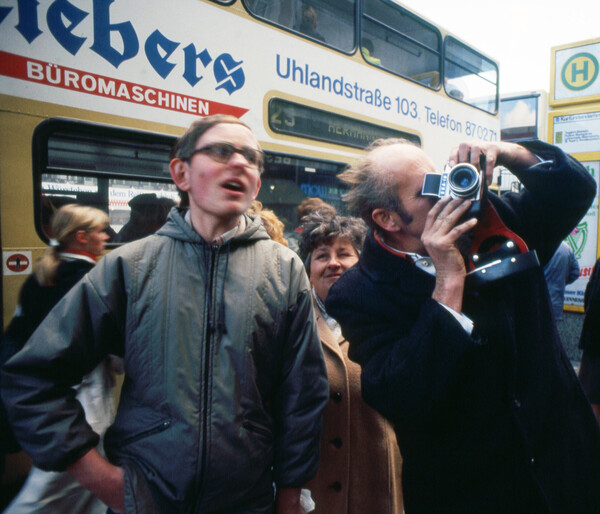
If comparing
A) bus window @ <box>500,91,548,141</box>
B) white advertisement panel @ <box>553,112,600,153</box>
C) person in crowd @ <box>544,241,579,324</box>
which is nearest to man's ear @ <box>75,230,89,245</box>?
person in crowd @ <box>544,241,579,324</box>

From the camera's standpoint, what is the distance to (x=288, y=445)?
4.27 feet

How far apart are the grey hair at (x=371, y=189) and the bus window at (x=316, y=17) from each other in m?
2.29

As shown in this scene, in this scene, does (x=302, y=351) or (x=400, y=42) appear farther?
(x=400, y=42)

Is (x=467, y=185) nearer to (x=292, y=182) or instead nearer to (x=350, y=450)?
(x=350, y=450)

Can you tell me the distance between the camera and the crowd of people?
1.16m

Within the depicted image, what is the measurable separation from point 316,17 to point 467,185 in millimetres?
3058

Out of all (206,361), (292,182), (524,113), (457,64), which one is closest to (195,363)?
(206,361)

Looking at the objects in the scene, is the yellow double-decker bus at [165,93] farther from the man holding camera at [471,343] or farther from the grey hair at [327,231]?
the man holding camera at [471,343]

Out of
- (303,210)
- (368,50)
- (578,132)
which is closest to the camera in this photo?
(303,210)

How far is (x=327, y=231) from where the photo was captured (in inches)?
80.4

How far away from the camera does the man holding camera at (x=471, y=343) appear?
1.17m

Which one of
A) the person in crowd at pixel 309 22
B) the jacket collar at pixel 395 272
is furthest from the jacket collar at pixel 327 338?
the person in crowd at pixel 309 22

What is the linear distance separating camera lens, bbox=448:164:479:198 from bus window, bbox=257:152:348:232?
82.0 inches

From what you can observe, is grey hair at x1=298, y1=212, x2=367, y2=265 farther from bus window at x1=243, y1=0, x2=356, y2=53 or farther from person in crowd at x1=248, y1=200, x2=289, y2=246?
bus window at x1=243, y1=0, x2=356, y2=53
